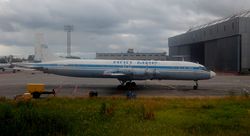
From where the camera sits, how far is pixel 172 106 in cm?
2039

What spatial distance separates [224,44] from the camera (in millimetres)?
90562

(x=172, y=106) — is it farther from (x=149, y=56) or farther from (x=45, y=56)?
(x=149, y=56)

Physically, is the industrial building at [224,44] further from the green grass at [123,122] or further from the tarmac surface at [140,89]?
the green grass at [123,122]

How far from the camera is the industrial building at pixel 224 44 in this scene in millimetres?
81062

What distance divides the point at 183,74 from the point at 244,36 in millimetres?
47786

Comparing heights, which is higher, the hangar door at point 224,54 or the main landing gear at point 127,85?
the hangar door at point 224,54

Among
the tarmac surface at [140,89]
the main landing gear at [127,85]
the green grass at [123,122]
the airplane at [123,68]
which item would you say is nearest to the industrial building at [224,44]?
the tarmac surface at [140,89]

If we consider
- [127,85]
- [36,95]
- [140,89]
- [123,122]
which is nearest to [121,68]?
[127,85]

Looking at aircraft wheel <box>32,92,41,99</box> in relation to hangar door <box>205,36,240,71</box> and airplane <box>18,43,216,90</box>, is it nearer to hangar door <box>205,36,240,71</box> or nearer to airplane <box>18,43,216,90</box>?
airplane <box>18,43,216,90</box>

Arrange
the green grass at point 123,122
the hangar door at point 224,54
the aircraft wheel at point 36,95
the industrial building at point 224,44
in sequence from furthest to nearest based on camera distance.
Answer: the hangar door at point 224,54
the industrial building at point 224,44
the aircraft wheel at point 36,95
the green grass at point 123,122

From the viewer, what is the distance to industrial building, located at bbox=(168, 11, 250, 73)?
266 feet

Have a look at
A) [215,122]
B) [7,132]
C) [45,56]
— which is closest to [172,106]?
[215,122]

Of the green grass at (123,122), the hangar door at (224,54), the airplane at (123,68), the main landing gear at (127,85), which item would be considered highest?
the hangar door at (224,54)

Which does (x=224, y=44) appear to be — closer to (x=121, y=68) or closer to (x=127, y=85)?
(x=127, y=85)
